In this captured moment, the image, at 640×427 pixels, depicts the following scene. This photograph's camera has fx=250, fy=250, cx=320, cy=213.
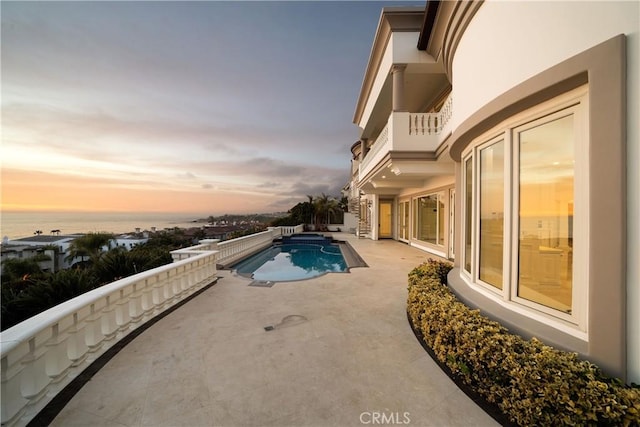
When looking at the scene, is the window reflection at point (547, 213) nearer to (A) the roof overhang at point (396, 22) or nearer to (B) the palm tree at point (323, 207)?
(A) the roof overhang at point (396, 22)

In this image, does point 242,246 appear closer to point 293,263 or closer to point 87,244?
point 293,263

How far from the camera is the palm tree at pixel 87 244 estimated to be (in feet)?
25.7

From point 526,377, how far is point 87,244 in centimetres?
1096

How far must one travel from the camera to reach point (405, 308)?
17.3 feet

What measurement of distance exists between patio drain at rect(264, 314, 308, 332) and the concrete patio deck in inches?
1.5

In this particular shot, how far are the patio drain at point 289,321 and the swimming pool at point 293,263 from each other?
2.89 metres

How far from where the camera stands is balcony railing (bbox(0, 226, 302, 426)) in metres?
2.16

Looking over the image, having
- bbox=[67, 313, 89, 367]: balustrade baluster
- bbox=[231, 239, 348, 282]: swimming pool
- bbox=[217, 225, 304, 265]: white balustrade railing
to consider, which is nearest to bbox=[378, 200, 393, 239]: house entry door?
bbox=[231, 239, 348, 282]: swimming pool

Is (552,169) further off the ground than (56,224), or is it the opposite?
(552,169)

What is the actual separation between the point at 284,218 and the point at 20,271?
2140 cm

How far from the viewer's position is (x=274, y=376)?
117 inches

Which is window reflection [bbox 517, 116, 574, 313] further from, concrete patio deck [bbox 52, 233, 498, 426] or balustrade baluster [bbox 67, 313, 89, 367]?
balustrade baluster [bbox 67, 313, 89, 367]

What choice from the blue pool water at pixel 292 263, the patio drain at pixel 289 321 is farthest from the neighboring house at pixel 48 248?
the patio drain at pixel 289 321

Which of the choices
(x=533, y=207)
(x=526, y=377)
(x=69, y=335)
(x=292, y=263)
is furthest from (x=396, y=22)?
(x=69, y=335)
